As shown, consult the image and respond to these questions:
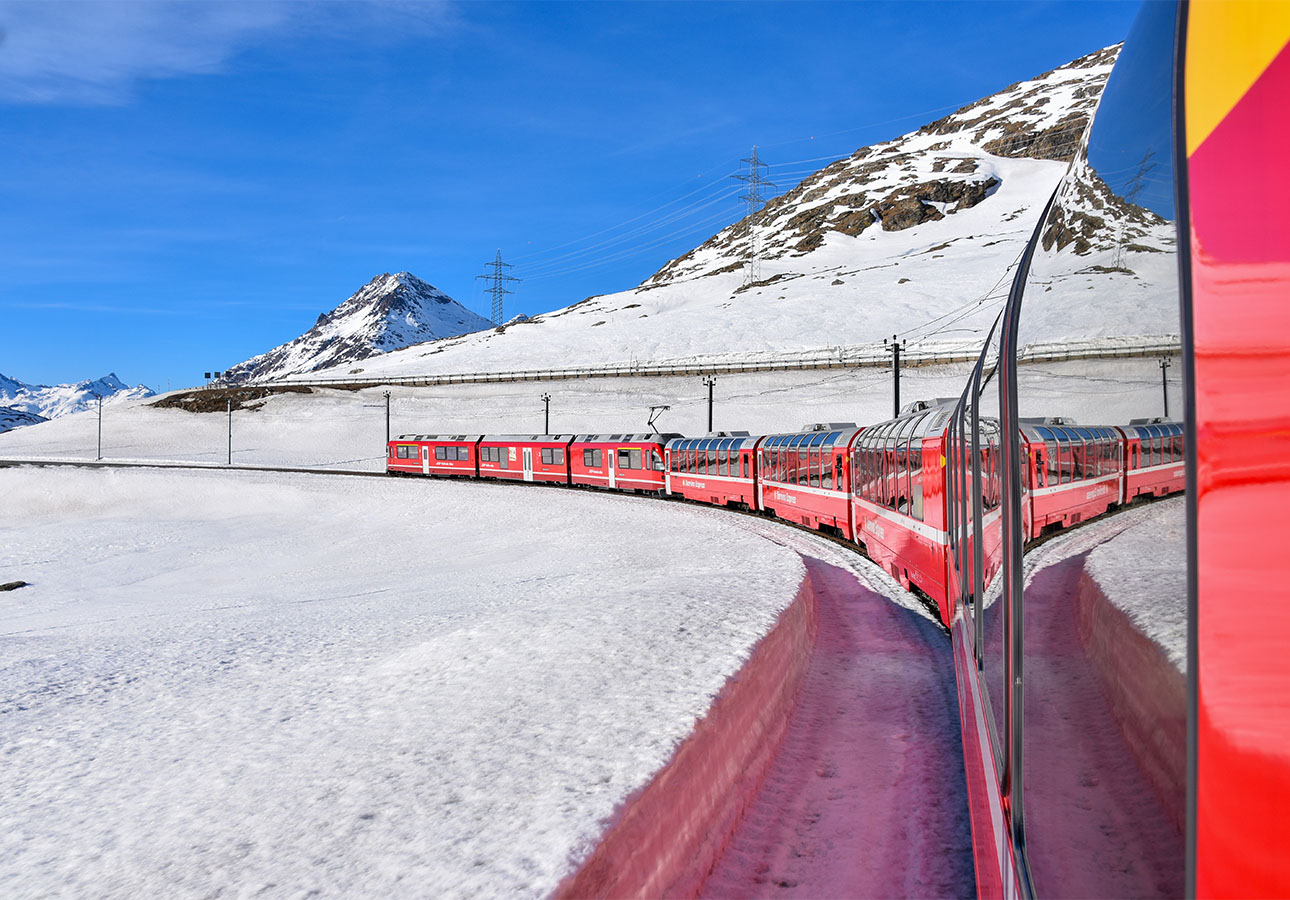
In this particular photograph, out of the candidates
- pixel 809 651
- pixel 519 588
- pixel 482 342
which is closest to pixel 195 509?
pixel 519 588

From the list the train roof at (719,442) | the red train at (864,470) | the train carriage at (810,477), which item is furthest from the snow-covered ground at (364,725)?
the train roof at (719,442)

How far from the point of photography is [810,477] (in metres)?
21.9

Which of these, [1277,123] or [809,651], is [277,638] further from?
[1277,123]

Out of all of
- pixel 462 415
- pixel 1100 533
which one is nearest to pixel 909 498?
pixel 1100 533

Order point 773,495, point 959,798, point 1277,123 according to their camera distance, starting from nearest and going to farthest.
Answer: point 1277,123
point 959,798
point 773,495

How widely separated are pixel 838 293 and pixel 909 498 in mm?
121109

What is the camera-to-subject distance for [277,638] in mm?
10414

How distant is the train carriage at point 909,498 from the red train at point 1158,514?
6514 mm

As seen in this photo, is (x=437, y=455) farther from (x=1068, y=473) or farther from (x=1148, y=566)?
(x=1148, y=566)

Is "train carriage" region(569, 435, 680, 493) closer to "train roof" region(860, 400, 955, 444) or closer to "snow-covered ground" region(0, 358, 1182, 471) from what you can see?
"train roof" region(860, 400, 955, 444)

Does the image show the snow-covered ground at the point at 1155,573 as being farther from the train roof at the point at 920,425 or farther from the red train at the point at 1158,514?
the train roof at the point at 920,425

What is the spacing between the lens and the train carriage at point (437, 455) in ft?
162

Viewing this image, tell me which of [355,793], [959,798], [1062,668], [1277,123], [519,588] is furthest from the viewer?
[519,588]

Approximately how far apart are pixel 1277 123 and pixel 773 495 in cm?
2460
